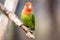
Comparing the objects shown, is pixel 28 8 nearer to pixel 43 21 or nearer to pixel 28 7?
pixel 28 7

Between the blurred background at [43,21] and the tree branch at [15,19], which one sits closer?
the tree branch at [15,19]

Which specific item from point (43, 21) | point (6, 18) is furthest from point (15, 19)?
point (43, 21)

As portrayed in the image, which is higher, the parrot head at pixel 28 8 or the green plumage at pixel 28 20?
the parrot head at pixel 28 8

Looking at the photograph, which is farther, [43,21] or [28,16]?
[43,21]

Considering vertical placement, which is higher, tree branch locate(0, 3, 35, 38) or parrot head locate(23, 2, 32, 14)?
parrot head locate(23, 2, 32, 14)

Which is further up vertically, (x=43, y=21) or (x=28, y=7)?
(x=28, y=7)

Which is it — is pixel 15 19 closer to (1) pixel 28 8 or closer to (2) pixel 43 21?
(1) pixel 28 8

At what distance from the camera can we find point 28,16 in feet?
2.90

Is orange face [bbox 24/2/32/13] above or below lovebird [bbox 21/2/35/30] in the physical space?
above

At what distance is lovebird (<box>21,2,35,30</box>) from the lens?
87 centimetres

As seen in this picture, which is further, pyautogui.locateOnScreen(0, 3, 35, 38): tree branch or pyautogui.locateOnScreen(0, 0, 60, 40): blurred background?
pyautogui.locateOnScreen(0, 0, 60, 40): blurred background

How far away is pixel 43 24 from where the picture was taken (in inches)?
40.4

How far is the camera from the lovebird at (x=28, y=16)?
2.87ft

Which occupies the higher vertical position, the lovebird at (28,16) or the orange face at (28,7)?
the orange face at (28,7)
